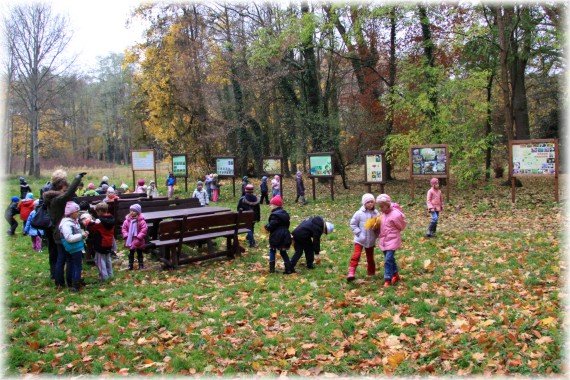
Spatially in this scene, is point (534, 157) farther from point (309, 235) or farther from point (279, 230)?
point (279, 230)

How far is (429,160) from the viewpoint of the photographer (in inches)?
656

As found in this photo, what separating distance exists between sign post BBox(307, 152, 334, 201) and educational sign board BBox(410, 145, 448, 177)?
348 centimetres

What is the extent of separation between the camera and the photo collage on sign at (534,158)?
1414 centimetres

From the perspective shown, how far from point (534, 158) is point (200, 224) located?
38.0 ft

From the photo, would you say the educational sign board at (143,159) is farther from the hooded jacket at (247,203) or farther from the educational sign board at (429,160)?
the educational sign board at (429,160)

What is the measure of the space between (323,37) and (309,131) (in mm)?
4994

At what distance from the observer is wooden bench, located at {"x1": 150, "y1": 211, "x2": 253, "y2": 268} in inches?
339

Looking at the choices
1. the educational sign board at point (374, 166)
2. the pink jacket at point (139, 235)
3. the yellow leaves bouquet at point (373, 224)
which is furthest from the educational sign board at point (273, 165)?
the yellow leaves bouquet at point (373, 224)

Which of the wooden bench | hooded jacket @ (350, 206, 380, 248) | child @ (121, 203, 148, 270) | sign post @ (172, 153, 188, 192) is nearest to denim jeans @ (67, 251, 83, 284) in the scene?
child @ (121, 203, 148, 270)

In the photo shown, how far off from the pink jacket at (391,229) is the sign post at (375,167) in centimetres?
1011

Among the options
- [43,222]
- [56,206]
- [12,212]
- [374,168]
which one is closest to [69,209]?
[56,206]

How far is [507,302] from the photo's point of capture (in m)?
5.93

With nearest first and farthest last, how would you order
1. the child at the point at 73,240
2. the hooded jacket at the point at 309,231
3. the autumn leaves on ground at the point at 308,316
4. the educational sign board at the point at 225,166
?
1. the autumn leaves on ground at the point at 308,316
2. the child at the point at 73,240
3. the hooded jacket at the point at 309,231
4. the educational sign board at the point at 225,166

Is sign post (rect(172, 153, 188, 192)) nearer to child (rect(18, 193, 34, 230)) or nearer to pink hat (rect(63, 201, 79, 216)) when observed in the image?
child (rect(18, 193, 34, 230))
